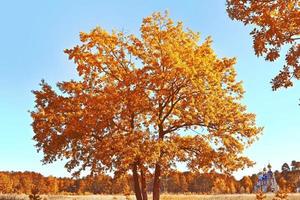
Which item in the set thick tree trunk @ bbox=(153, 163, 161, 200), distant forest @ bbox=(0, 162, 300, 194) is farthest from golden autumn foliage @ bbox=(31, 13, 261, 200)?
distant forest @ bbox=(0, 162, 300, 194)

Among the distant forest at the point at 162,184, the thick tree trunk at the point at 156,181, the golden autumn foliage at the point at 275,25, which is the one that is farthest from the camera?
the distant forest at the point at 162,184

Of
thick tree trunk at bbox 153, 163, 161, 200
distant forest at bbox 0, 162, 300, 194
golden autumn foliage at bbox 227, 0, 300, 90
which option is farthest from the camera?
distant forest at bbox 0, 162, 300, 194

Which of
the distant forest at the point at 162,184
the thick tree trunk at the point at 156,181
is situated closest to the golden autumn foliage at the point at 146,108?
the thick tree trunk at the point at 156,181

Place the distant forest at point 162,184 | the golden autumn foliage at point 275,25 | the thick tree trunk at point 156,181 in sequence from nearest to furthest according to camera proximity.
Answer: the golden autumn foliage at point 275,25, the thick tree trunk at point 156,181, the distant forest at point 162,184

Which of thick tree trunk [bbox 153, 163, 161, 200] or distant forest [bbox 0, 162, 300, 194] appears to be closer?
thick tree trunk [bbox 153, 163, 161, 200]

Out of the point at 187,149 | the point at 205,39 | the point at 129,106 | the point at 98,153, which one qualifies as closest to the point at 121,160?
the point at 98,153

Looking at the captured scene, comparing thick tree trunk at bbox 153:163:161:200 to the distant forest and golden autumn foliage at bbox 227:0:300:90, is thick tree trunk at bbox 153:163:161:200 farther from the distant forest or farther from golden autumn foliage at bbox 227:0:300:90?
the distant forest

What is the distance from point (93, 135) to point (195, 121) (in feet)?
20.1

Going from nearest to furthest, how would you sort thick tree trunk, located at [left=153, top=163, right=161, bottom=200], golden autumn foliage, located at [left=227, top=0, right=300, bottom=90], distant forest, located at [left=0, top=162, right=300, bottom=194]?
golden autumn foliage, located at [left=227, top=0, right=300, bottom=90] < thick tree trunk, located at [left=153, top=163, right=161, bottom=200] < distant forest, located at [left=0, top=162, right=300, bottom=194]

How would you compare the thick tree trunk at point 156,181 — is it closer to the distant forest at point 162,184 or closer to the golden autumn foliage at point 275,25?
the golden autumn foliage at point 275,25

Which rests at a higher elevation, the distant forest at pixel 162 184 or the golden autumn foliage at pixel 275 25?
the distant forest at pixel 162 184

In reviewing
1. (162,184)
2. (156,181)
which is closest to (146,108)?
(156,181)

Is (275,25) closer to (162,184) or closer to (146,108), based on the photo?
(146,108)

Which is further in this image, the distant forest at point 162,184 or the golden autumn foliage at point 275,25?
the distant forest at point 162,184
